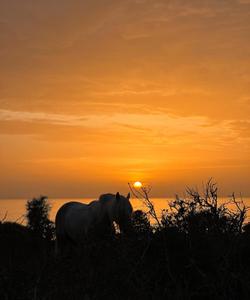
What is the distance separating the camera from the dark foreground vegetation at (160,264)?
151 inches

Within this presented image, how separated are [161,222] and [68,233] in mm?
9354

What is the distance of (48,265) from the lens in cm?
432

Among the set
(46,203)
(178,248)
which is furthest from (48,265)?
(46,203)

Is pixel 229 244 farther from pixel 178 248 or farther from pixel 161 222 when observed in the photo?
pixel 161 222

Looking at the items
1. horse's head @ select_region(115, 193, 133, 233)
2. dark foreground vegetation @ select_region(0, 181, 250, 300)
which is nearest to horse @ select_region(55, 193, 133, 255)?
horse's head @ select_region(115, 193, 133, 233)

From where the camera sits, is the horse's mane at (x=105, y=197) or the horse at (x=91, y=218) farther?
the horse's mane at (x=105, y=197)

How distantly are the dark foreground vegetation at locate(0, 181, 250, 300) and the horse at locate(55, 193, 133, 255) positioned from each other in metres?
4.27

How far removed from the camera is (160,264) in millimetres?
4773

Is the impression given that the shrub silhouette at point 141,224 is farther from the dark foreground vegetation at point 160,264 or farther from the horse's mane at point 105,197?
the horse's mane at point 105,197

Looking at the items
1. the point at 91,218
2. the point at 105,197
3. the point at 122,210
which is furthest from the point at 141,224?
the point at 91,218

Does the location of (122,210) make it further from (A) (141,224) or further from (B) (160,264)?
(B) (160,264)

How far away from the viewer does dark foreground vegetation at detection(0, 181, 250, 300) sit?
384cm

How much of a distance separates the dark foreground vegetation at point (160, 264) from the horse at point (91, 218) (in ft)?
14.0

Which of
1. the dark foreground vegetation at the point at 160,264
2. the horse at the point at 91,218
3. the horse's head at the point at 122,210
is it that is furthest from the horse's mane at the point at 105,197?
the dark foreground vegetation at the point at 160,264
